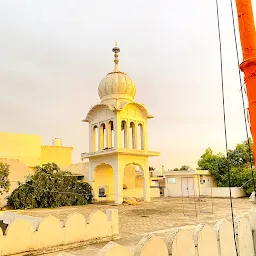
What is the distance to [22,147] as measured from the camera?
93.1 ft

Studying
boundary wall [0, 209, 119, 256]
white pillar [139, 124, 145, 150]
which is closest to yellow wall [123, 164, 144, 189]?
white pillar [139, 124, 145, 150]

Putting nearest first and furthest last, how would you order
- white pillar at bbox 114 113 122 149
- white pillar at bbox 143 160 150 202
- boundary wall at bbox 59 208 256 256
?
boundary wall at bbox 59 208 256 256, white pillar at bbox 114 113 122 149, white pillar at bbox 143 160 150 202

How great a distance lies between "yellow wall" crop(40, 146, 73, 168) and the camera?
3106 cm

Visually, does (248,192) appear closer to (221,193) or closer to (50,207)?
(221,193)

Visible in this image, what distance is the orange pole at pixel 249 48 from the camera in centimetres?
324

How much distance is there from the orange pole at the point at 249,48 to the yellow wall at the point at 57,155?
2890 cm

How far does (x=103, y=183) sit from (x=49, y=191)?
625cm

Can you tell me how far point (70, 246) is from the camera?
713 centimetres

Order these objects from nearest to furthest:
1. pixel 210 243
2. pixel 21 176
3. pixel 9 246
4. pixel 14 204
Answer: pixel 210 243, pixel 9 246, pixel 14 204, pixel 21 176

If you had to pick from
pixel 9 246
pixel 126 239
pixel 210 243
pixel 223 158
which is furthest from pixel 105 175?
pixel 210 243

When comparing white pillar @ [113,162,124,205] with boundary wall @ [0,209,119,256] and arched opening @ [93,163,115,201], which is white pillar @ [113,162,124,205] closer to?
arched opening @ [93,163,115,201]

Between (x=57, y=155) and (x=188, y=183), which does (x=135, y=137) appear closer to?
(x=188, y=183)

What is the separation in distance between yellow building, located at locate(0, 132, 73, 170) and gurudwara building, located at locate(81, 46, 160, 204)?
24.9ft

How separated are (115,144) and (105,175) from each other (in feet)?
17.6
